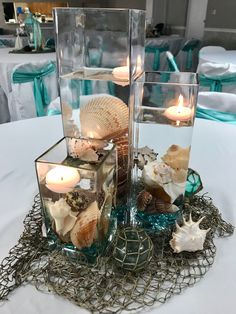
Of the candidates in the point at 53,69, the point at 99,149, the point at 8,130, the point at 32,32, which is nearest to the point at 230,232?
the point at 99,149

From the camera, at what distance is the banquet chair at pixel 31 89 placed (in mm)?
1535

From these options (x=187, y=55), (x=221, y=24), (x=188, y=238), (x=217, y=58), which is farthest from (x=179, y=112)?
(x=221, y=24)

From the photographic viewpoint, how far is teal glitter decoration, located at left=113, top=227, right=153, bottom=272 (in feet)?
1.12

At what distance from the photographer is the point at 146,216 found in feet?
1.42

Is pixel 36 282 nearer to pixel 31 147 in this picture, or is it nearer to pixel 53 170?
pixel 53 170

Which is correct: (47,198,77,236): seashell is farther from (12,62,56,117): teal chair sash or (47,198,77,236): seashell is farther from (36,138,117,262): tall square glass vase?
(12,62,56,117): teal chair sash

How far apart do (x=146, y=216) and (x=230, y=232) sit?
130mm

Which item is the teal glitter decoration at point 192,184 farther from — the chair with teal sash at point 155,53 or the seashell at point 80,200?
the chair with teal sash at point 155,53

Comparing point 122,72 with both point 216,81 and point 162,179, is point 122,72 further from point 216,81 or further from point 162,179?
point 216,81

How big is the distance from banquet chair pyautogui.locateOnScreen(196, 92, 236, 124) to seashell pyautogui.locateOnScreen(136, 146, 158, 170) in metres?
0.62

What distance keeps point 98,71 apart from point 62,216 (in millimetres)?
256

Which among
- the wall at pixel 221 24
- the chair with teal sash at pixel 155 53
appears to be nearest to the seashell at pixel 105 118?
the chair with teal sash at pixel 155 53

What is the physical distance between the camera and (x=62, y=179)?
0.35 meters

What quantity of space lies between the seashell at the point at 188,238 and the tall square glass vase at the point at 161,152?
0.18 ft
